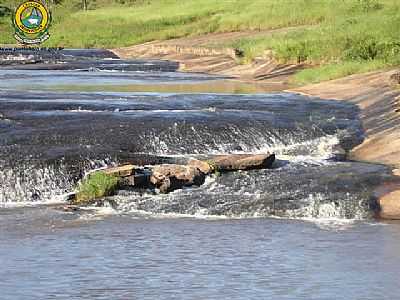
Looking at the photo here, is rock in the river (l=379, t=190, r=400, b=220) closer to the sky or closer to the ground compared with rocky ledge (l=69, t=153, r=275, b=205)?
closer to the ground

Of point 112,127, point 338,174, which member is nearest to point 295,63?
point 112,127

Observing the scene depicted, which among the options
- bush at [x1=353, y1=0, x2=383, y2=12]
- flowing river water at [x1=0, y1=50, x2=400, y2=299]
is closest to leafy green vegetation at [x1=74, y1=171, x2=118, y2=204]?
flowing river water at [x1=0, y1=50, x2=400, y2=299]

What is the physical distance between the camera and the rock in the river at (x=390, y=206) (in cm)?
1992

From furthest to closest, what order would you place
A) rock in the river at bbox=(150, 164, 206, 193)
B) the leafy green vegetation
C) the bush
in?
the bush
rock in the river at bbox=(150, 164, 206, 193)
the leafy green vegetation

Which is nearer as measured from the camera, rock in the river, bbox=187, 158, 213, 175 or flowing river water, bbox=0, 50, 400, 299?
flowing river water, bbox=0, 50, 400, 299

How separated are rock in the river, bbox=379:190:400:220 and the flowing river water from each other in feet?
0.80

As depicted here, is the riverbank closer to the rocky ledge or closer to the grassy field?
the grassy field

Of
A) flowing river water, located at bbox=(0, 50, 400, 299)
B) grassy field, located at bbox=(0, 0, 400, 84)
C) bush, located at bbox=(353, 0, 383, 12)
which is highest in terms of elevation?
bush, located at bbox=(353, 0, 383, 12)

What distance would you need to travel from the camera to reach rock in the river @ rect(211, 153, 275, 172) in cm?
2334

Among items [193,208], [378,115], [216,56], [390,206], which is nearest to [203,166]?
[193,208]

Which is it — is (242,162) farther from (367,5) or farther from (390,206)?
(367,5)

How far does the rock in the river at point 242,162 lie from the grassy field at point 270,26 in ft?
51.6

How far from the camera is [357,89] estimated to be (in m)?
35.9

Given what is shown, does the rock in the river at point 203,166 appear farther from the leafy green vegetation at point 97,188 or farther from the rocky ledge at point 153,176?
the leafy green vegetation at point 97,188
